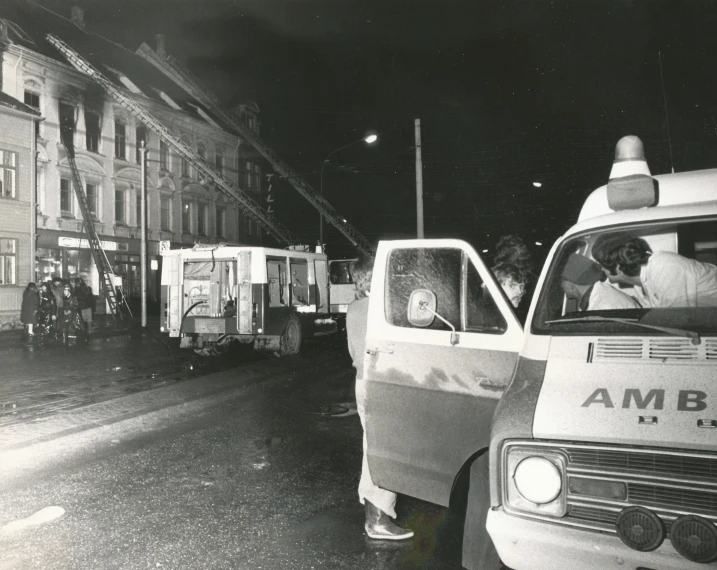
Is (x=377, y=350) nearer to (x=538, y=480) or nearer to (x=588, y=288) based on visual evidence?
(x=588, y=288)

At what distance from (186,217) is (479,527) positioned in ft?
118

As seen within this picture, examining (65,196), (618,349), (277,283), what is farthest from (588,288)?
(65,196)

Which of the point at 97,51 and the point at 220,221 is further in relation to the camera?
the point at 220,221

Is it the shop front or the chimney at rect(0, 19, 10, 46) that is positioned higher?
the chimney at rect(0, 19, 10, 46)

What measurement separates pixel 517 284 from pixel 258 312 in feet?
32.9

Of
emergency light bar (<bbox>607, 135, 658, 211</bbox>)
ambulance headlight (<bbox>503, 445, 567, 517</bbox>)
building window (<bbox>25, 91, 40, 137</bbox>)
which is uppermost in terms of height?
building window (<bbox>25, 91, 40, 137</bbox>)

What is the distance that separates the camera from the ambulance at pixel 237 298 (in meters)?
13.5

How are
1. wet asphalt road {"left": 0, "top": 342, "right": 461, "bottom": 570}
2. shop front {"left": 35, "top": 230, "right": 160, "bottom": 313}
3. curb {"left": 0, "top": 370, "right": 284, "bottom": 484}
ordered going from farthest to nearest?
shop front {"left": 35, "top": 230, "right": 160, "bottom": 313} < curb {"left": 0, "top": 370, "right": 284, "bottom": 484} < wet asphalt road {"left": 0, "top": 342, "right": 461, "bottom": 570}

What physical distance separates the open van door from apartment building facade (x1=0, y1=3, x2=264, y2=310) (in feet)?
66.7

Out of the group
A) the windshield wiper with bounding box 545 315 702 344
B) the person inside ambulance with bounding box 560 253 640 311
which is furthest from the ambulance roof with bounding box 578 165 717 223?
the windshield wiper with bounding box 545 315 702 344

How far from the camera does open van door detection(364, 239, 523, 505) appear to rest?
3455 millimetres

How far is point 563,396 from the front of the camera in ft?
9.31

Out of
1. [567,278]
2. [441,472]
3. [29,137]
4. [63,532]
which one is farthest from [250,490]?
[29,137]

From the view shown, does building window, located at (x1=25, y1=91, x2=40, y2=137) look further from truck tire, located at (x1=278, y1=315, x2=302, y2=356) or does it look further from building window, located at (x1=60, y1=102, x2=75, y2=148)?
truck tire, located at (x1=278, y1=315, x2=302, y2=356)
